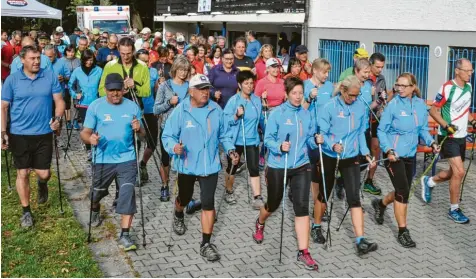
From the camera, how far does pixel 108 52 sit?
1681 centimetres

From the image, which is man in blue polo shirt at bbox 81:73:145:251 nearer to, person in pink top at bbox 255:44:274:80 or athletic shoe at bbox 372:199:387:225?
athletic shoe at bbox 372:199:387:225

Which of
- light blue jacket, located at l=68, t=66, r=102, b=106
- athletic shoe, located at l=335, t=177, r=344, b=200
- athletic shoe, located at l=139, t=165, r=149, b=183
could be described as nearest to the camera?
athletic shoe, located at l=335, t=177, r=344, b=200

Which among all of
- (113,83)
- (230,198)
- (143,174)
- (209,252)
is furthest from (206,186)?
(143,174)

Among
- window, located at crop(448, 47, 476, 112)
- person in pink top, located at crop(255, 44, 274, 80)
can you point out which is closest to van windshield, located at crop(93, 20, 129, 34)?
window, located at crop(448, 47, 476, 112)

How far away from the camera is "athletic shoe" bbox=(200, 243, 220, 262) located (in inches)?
263

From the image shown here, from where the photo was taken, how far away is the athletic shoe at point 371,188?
9508mm

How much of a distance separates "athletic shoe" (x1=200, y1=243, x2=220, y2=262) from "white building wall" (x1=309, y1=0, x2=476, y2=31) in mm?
9273

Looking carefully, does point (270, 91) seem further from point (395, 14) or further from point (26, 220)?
point (395, 14)

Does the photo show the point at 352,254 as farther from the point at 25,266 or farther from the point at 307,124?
the point at 25,266

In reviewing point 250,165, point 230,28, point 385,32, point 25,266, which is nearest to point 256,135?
point 250,165

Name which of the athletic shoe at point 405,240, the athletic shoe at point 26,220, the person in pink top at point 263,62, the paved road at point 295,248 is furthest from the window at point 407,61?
the athletic shoe at point 26,220

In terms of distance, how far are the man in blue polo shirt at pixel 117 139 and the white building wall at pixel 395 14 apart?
923 cm

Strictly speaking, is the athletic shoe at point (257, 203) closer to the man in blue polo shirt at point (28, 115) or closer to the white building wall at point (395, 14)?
the man in blue polo shirt at point (28, 115)

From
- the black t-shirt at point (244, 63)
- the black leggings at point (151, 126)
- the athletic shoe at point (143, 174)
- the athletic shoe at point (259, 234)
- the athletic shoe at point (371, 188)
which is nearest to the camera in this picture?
the athletic shoe at point (259, 234)
